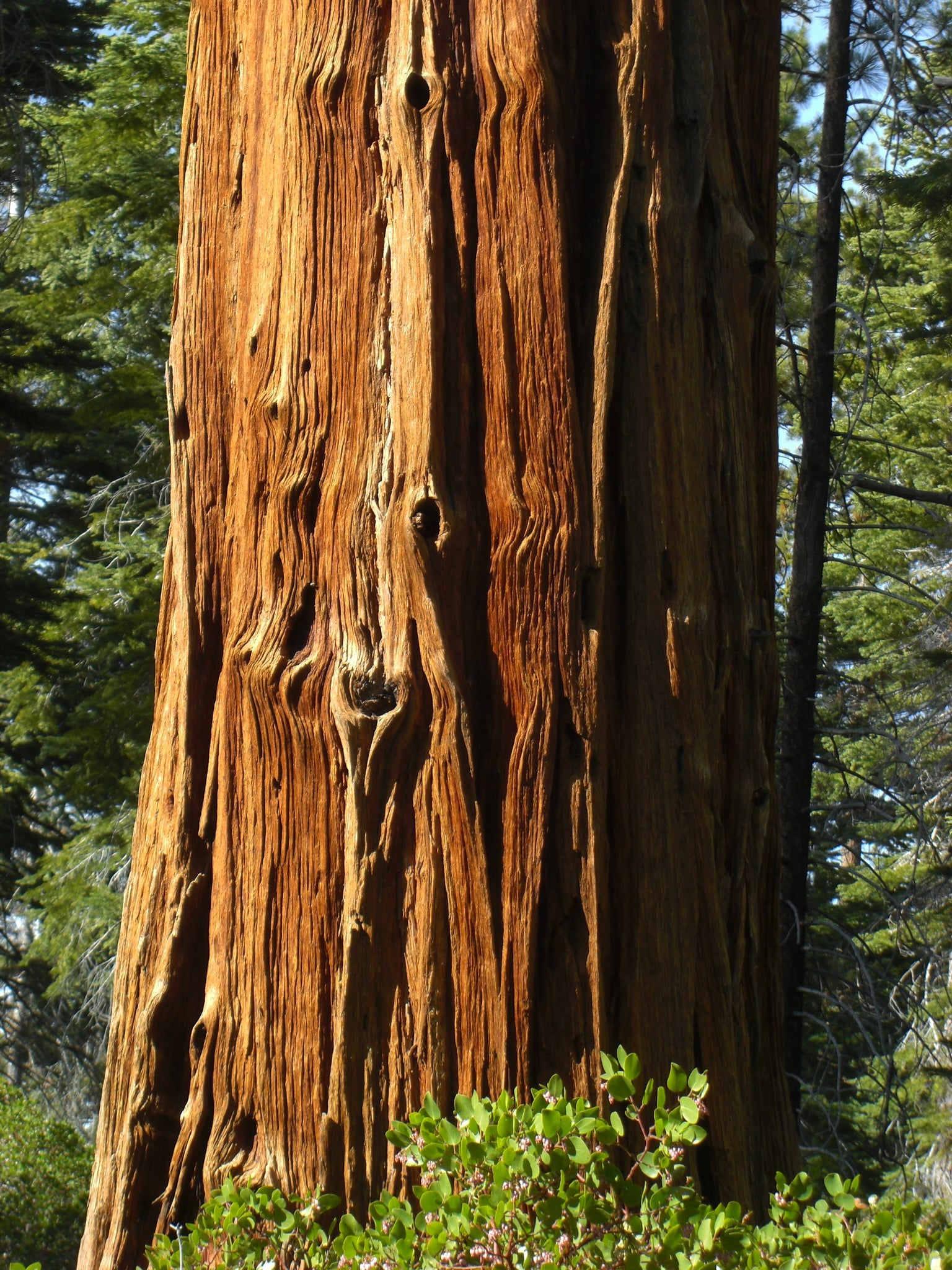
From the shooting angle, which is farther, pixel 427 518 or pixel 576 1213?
pixel 427 518

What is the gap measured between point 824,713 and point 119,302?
925cm

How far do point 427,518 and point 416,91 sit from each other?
3.10 ft

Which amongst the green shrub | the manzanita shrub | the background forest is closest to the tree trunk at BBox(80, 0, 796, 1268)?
the manzanita shrub

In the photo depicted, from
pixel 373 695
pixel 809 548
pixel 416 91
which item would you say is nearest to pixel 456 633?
pixel 373 695

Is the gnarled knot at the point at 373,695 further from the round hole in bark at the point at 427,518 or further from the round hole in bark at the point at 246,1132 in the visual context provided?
the round hole in bark at the point at 246,1132

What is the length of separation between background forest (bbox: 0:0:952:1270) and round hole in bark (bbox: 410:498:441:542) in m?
4.83

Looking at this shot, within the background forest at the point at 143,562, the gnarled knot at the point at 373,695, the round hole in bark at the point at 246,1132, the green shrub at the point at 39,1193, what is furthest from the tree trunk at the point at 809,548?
the green shrub at the point at 39,1193

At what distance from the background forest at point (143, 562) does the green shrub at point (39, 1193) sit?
3 cm

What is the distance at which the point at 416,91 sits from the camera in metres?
2.38

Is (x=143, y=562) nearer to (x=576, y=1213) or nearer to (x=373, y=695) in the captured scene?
(x=373, y=695)

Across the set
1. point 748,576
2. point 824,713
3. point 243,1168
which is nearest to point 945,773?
point 824,713

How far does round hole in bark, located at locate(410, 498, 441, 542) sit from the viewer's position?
2.23m

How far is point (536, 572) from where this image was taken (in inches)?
87.9

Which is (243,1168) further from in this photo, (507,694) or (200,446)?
(200,446)
